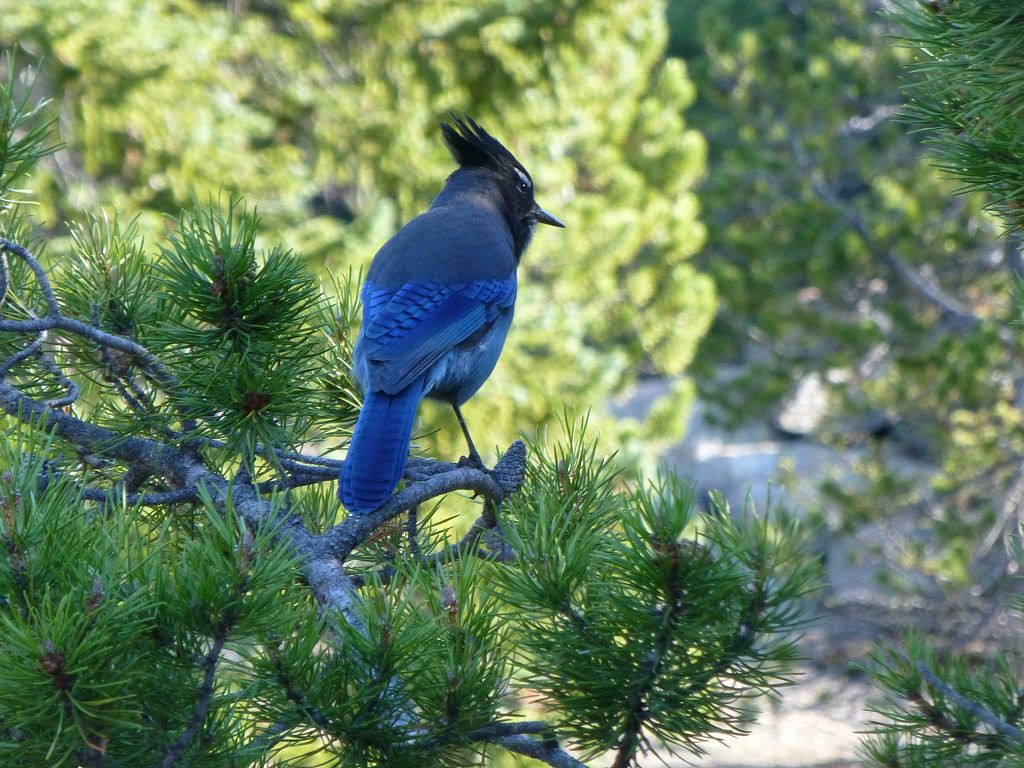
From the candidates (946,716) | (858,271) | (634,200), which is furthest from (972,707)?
(858,271)

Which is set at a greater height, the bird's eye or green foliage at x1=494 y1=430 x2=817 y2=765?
the bird's eye

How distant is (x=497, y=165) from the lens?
2.99 meters

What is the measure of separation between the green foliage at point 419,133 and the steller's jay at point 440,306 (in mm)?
2140

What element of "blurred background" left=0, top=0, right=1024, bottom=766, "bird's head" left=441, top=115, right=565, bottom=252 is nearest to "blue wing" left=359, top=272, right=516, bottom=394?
"bird's head" left=441, top=115, right=565, bottom=252

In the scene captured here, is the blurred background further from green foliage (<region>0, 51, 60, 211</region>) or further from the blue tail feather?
green foliage (<region>0, 51, 60, 211</region>)

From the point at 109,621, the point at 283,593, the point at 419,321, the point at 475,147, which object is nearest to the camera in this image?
the point at 109,621

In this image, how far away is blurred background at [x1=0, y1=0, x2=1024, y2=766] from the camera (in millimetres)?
5316

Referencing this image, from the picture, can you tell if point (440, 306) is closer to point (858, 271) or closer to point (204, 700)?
point (204, 700)

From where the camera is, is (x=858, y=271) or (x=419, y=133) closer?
(x=419, y=133)

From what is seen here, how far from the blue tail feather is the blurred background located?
10.1ft

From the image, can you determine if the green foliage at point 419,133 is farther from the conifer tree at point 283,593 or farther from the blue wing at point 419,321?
the conifer tree at point 283,593

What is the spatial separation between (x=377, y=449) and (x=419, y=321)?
2.27 feet

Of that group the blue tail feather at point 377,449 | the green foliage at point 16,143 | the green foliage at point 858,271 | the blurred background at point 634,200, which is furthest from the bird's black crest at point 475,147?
the green foliage at point 858,271

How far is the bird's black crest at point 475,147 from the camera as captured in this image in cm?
294
